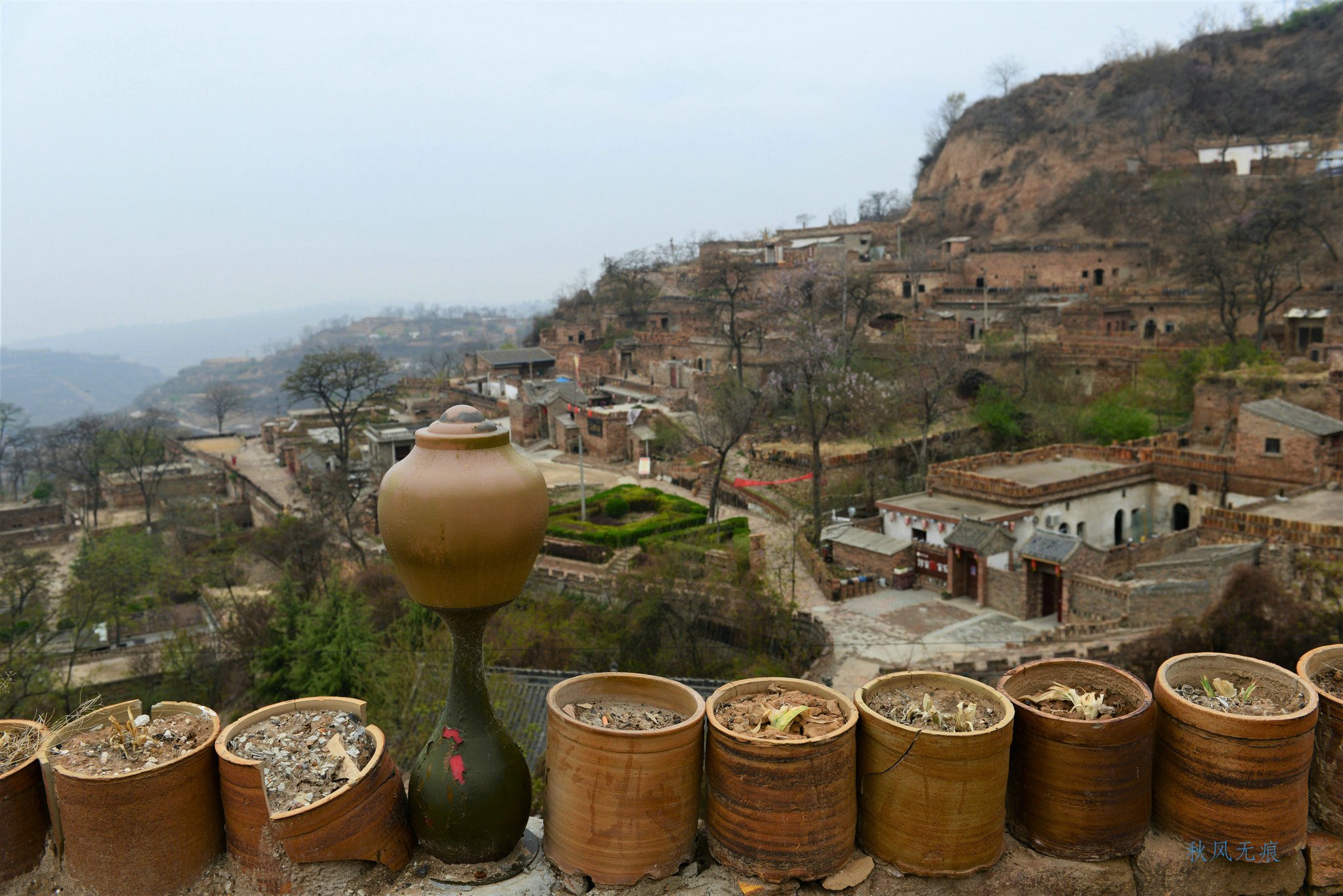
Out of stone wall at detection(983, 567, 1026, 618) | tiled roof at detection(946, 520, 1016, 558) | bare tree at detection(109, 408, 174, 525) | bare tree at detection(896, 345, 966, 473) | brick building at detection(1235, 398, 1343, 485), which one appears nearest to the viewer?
stone wall at detection(983, 567, 1026, 618)

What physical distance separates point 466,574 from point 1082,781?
202 centimetres

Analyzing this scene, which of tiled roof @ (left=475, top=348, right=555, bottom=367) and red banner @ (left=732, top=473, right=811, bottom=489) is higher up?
tiled roof @ (left=475, top=348, right=555, bottom=367)

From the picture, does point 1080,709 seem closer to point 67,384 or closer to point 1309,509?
point 1309,509

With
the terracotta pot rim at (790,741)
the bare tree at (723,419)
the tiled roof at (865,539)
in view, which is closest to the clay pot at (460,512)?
the terracotta pot rim at (790,741)

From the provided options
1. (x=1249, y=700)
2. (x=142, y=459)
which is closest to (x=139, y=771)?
(x=1249, y=700)

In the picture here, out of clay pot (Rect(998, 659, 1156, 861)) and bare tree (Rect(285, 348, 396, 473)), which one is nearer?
clay pot (Rect(998, 659, 1156, 861))

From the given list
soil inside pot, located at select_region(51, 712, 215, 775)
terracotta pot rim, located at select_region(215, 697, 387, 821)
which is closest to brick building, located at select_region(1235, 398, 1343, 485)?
terracotta pot rim, located at select_region(215, 697, 387, 821)

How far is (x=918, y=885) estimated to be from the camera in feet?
9.46

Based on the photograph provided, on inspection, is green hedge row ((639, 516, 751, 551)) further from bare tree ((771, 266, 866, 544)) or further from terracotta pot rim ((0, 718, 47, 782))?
terracotta pot rim ((0, 718, 47, 782))

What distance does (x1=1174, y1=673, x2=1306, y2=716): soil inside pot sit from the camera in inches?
118

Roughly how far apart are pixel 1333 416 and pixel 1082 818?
23.8 metres

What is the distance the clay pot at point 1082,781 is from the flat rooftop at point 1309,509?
15.4 meters

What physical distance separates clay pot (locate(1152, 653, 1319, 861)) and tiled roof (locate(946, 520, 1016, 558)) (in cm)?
1446

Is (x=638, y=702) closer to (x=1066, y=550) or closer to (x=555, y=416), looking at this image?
(x=1066, y=550)
